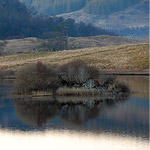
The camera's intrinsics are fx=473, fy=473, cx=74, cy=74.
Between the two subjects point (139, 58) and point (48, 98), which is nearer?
point (48, 98)

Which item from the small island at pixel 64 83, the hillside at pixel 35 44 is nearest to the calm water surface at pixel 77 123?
the small island at pixel 64 83

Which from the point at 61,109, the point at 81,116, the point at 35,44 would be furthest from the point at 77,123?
the point at 35,44

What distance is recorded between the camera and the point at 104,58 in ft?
320

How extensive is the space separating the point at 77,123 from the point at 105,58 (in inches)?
2495

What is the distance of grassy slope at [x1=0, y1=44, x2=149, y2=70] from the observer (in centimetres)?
8838

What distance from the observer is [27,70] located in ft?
156

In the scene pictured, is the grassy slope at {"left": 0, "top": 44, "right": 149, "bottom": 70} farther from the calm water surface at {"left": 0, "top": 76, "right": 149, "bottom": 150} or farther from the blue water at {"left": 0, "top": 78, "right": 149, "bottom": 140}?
the blue water at {"left": 0, "top": 78, "right": 149, "bottom": 140}

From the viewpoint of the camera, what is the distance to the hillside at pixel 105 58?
87188mm

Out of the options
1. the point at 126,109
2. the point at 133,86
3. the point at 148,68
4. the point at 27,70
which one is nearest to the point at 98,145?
the point at 126,109

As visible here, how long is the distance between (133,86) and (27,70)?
14.5 m

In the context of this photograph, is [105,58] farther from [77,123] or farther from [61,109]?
[77,123]

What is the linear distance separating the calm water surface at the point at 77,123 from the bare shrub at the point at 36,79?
1897 millimetres

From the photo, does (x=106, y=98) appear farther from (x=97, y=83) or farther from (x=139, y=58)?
(x=139, y=58)

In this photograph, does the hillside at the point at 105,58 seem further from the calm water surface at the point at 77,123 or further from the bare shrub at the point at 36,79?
Answer: the calm water surface at the point at 77,123
